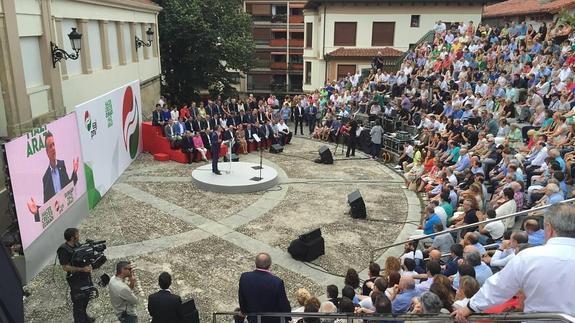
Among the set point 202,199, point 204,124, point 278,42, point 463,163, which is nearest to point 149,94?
point 204,124

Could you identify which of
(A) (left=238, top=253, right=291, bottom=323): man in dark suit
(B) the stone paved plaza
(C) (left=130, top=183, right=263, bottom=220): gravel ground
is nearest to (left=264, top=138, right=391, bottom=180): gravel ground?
(B) the stone paved plaza

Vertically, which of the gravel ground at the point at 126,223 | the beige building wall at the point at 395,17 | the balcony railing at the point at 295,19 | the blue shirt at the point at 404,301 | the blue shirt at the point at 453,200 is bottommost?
the gravel ground at the point at 126,223

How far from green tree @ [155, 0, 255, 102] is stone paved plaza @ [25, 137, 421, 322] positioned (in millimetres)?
14242

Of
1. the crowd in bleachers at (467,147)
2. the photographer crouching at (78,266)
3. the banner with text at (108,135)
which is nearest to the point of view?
the crowd in bleachers at (467,147)

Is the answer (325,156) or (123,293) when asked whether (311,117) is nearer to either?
(325,156)

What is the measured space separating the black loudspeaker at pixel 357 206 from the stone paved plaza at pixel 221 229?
0.68 feet

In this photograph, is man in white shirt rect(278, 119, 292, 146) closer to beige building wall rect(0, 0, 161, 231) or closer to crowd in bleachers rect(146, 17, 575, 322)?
crowd in bleachers rect(146, 17, 575, 322)

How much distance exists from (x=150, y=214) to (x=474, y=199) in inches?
335

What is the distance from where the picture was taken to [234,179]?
1550cm

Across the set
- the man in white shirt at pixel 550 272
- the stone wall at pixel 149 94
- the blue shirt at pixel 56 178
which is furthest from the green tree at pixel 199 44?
the man in white shirt at pixel 550 272

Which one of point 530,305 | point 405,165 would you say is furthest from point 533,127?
point 530,305

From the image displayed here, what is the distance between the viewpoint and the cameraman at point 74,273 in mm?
7199

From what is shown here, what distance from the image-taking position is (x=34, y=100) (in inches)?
507

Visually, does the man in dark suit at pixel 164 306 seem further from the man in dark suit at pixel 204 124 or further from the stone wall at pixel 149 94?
the stone wall at pixel 149 94
